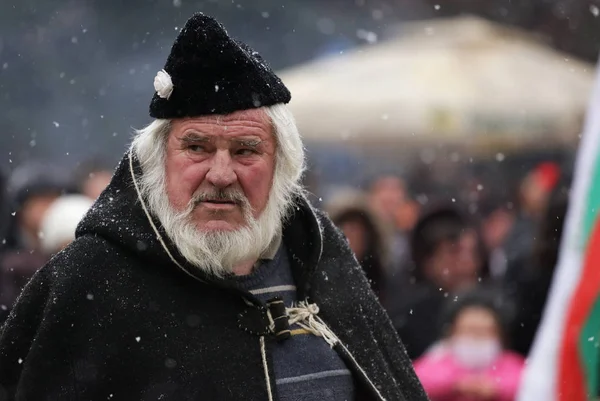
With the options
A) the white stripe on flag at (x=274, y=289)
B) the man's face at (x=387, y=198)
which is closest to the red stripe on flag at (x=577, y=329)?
the white stripe on flag at (x=274, y=289)

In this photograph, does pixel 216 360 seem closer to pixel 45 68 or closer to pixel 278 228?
pixel 278 228

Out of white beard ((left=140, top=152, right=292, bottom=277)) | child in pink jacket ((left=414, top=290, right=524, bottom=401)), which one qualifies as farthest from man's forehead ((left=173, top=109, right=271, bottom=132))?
child in pink jacket ((left=414, top=290, right=524, bottom=401))

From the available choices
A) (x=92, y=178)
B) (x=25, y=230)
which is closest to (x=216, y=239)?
(x=25, y=230)

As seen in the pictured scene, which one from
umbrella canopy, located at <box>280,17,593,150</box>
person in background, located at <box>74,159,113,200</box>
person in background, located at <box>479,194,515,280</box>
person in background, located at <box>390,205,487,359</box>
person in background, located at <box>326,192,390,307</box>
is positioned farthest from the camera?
umbrella canopy, located at <box>280,17,593,150</box>

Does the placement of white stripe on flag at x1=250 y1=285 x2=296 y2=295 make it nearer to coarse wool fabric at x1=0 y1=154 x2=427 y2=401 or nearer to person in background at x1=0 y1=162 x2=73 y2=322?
coarse wool fabric at x1=0 y1=154 x2=427 y2=401

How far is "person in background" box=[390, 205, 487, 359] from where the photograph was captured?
7.57 m

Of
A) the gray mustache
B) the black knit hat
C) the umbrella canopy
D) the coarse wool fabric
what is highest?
the umbrella canopy

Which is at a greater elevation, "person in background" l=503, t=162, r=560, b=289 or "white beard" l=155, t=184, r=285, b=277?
"person in background" l=503, t=162, r=560, b=289

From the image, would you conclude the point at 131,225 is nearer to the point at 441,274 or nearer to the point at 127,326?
the point at 127,326

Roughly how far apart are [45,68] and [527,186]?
265 inches

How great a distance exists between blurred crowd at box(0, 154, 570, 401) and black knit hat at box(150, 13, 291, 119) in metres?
2.06

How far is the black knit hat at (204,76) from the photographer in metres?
4.15

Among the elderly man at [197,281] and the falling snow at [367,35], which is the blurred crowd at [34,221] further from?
the falling snow at [367,35]

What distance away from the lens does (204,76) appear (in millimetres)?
4191
